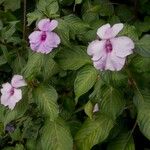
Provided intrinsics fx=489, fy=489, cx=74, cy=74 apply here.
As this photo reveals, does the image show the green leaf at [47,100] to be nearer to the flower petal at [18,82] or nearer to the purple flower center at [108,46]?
the flower petal at [18,82]

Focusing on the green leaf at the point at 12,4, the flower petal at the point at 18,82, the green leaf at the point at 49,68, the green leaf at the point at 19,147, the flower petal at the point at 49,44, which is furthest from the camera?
the green leaf at the point at 12,4

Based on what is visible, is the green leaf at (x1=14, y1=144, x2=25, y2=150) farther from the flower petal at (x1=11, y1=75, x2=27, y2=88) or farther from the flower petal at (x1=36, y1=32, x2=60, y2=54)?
the flower petal at (x1=36, y1=32, x2=60, y2=54)

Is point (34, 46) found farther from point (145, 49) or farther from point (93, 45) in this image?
point (145, 49)

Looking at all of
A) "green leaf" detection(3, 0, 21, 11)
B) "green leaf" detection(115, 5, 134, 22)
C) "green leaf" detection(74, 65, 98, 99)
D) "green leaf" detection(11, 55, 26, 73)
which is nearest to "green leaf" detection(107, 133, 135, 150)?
"green leaf" detection(74, 65, 98, 99)

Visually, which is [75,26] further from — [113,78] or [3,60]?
[3,60]

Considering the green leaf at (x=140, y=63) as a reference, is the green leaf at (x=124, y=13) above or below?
below

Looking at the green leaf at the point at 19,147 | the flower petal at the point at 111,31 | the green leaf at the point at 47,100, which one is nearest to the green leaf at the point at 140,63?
the flower petal at the point at 111,31
